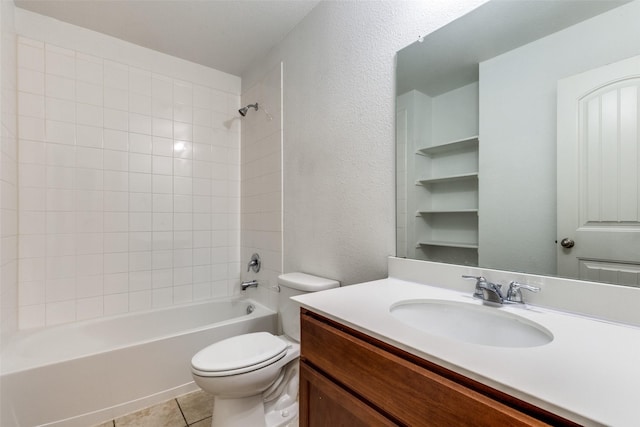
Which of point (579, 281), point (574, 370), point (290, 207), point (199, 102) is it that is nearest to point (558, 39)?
point (579, 281)

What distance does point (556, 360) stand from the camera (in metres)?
0.51

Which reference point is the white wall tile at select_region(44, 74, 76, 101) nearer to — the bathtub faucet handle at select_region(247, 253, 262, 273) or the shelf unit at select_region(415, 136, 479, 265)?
the bathtub faucet handle at select_region(247, 253, 262, 273)

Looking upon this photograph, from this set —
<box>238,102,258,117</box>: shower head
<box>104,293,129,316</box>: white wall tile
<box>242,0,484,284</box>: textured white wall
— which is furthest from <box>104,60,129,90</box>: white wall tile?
<box>104,293,129,316</box>: white wall tile

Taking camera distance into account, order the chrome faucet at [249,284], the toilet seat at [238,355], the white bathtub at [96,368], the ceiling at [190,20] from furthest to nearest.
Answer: the chrome faucet at [249,284] → the ceiling at [190,20] → the white bathtub at [96,368] → the toilet seat at [238,355]

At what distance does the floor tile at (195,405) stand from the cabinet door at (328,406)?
3.13 ft

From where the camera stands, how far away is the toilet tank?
1.45m

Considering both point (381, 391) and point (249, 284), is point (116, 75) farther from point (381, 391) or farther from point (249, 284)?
point (381, 391)

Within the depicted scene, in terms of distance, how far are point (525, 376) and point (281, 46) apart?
7.28 feet

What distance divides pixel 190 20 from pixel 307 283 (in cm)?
183

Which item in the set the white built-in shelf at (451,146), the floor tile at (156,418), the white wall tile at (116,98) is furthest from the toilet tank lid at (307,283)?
the white wall tile at (116,98)

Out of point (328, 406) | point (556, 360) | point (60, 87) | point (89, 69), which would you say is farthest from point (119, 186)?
point (556, 360)

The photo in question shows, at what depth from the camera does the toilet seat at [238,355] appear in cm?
117

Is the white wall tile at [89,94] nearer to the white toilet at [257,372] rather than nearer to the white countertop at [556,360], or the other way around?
the white toilet at [257,372]

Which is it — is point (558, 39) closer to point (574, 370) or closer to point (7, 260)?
point (574, 370)
